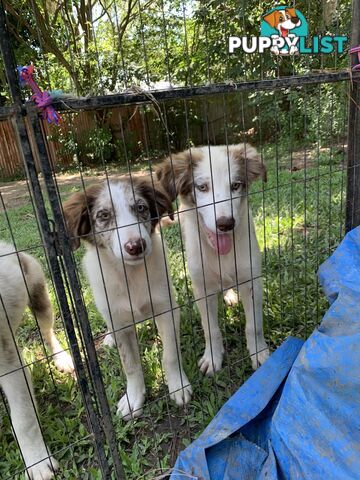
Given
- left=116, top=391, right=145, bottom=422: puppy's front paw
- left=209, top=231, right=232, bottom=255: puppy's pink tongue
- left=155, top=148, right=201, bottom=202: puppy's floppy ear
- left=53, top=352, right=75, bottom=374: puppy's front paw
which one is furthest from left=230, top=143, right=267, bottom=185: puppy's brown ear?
left=53, top=352, right=75, bottom=374: puppy's front paw

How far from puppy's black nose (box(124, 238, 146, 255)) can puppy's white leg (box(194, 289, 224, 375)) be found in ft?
2.63

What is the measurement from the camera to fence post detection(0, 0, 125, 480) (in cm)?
138

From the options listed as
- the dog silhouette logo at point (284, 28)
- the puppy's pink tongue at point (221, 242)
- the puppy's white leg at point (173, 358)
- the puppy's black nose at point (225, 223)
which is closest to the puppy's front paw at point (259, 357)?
the puppy's white leg at point (173, 358)

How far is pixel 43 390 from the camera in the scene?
279cm

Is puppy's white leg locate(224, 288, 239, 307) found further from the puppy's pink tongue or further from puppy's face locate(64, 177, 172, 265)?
puppy's face locate(64, 177, 172, 265)

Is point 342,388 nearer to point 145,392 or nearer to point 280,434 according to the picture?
point 280,434

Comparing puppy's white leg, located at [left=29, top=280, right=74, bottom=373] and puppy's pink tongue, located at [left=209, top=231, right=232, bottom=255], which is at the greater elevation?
puppy's pink tongue, located at [left=209, top=231, right=232, bottom=255]

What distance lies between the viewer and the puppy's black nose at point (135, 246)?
2017 mm

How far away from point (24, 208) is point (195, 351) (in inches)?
153

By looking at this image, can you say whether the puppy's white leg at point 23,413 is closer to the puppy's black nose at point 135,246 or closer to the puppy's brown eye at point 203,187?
the puppy's black nose at point 135,246

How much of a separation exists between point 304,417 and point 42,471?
1.42 metres

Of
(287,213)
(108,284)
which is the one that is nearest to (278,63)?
(108,284)

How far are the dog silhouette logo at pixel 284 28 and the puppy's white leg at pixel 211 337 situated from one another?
1532mm

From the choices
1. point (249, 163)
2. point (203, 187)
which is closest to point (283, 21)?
point (249, 163)
